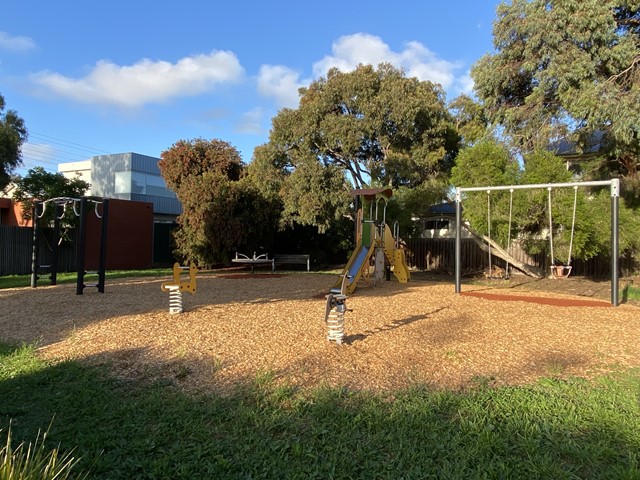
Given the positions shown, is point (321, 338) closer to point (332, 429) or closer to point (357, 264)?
point (332, 429)

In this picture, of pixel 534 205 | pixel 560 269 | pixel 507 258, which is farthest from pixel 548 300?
pixel 507 258

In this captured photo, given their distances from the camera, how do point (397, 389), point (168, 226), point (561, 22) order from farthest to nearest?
point (168, 226)
point (561, 22)
point (397, 389)

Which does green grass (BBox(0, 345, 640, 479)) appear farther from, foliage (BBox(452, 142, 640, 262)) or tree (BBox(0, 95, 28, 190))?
tree (BBox(0, 95, 28, 190))

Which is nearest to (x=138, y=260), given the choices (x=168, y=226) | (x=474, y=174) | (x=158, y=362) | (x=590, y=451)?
(x=168, y=226)

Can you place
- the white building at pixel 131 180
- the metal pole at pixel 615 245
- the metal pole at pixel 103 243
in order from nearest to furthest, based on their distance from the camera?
the metal pole at pixel 615 245 < the metal pole at pixel 103 243 < the white building at pixel 131 180

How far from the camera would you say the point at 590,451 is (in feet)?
10.7

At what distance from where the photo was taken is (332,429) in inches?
142

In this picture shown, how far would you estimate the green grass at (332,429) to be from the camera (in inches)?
121

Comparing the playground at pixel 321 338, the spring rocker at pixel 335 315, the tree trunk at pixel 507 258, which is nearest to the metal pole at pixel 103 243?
the playground at pixel 321 338

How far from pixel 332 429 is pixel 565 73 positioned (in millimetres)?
11940

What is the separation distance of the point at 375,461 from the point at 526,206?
454 inches

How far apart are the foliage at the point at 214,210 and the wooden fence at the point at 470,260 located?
7.02 meters

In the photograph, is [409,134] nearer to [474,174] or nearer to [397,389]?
[474,174]

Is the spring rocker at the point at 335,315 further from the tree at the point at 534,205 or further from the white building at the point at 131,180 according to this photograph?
the white building at the point at 131,180
